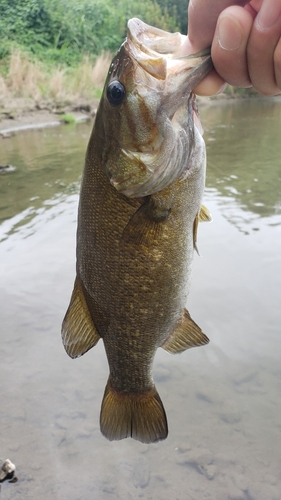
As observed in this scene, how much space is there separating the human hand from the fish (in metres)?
0.06

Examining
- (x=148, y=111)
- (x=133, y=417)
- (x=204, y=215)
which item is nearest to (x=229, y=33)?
(x=148, y=111)

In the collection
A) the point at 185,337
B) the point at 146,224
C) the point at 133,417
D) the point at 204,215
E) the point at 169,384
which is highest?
the point at 146,224

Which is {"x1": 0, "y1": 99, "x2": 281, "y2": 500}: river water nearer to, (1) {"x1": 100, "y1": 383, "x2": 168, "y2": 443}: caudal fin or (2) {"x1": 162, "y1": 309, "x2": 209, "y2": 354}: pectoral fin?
(1) {"x1": 100, "y1": 383, "x2": 168, "y2": 443}: caudal fin

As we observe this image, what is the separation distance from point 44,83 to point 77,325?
60.7ft

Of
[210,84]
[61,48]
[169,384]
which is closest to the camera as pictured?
[210,84]

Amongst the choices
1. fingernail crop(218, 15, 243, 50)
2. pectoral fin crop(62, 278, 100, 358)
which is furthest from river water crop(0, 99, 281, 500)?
fingernail crop(218, 15, 243, 50)

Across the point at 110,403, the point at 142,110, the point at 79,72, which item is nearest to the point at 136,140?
the point at 142,110

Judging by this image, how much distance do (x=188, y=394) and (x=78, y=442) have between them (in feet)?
2.94

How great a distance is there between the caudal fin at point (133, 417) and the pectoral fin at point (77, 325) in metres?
0.34

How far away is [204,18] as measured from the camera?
152 centimetres

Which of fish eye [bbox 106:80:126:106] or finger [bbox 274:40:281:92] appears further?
fish eye [bbox 106:80:126:106]

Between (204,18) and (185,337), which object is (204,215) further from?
(204,18)

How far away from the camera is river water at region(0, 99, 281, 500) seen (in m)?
2.71

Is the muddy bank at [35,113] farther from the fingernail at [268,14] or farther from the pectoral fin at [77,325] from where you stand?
the fingernail at [268,14]
